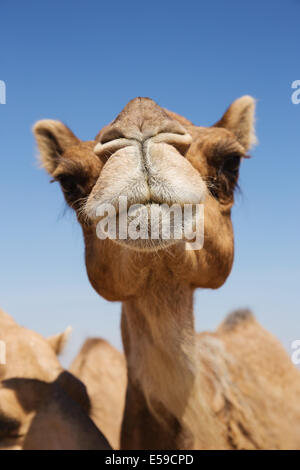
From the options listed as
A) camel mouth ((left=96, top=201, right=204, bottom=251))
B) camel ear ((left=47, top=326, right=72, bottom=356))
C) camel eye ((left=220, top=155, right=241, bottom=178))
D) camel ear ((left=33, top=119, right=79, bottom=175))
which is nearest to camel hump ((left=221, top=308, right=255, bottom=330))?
camel ear ((left=47, top=326, right=72, bottom=356))

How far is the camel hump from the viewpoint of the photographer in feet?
22.0

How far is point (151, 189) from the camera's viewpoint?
9.81 feet

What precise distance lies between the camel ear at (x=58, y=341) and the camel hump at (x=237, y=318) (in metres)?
2.10

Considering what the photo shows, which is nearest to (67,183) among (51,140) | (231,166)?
(51,140)

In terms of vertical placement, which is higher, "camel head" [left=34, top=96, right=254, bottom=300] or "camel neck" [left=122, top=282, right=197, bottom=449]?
"camel head" [left=34, top=96, right=254, bottom=300]

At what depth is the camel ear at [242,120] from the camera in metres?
4.79

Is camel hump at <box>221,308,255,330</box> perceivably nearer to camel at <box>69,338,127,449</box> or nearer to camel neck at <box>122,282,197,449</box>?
camel at <box>69,338,127,449</box>

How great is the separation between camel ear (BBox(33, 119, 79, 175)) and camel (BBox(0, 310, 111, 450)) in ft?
5.05

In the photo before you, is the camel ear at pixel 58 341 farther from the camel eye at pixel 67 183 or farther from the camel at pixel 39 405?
the camel eye at pixel 67 183

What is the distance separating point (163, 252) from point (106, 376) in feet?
10.0

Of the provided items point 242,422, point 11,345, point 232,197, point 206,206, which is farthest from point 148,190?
point 242,422

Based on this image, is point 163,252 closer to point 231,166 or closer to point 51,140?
point 231,166

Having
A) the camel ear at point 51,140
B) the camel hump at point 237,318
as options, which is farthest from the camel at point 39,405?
the camel hump at point 237,318

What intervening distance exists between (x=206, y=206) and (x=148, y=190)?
1117mm
